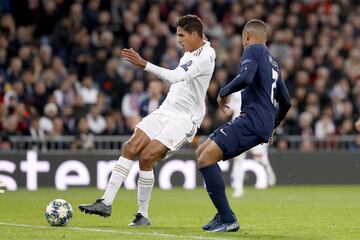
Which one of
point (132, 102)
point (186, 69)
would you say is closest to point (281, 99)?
point (186, 69)

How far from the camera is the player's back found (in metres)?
10.7

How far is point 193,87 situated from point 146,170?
3.69 ft

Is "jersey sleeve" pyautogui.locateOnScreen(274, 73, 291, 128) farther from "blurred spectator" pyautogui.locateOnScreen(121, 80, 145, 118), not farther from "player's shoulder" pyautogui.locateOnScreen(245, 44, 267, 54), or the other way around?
"blurred spectator" pyautogui.locateOnScreen(121, 80, 145, 118)

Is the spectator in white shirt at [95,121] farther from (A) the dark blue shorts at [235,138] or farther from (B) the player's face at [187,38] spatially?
(A) the dark blue shorts at [235,138]

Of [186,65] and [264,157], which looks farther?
[264,157]

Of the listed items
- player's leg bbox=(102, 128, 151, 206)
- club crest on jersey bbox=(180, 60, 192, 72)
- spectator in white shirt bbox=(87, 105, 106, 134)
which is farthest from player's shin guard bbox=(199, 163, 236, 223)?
spectator in white shirt bbox=(87, 105, 106, 134)

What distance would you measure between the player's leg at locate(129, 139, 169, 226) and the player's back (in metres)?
1.20

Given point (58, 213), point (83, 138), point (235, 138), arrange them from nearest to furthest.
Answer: point (235, 138) → point (58, 213) → point (83, 138)

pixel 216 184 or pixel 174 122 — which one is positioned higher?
pixel 174 122

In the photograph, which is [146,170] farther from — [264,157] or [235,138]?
[264,157]

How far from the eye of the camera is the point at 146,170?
11.5 metres

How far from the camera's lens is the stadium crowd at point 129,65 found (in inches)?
827

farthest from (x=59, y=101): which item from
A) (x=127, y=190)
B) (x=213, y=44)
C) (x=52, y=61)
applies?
(x=213, y=44)

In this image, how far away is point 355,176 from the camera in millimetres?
22734
